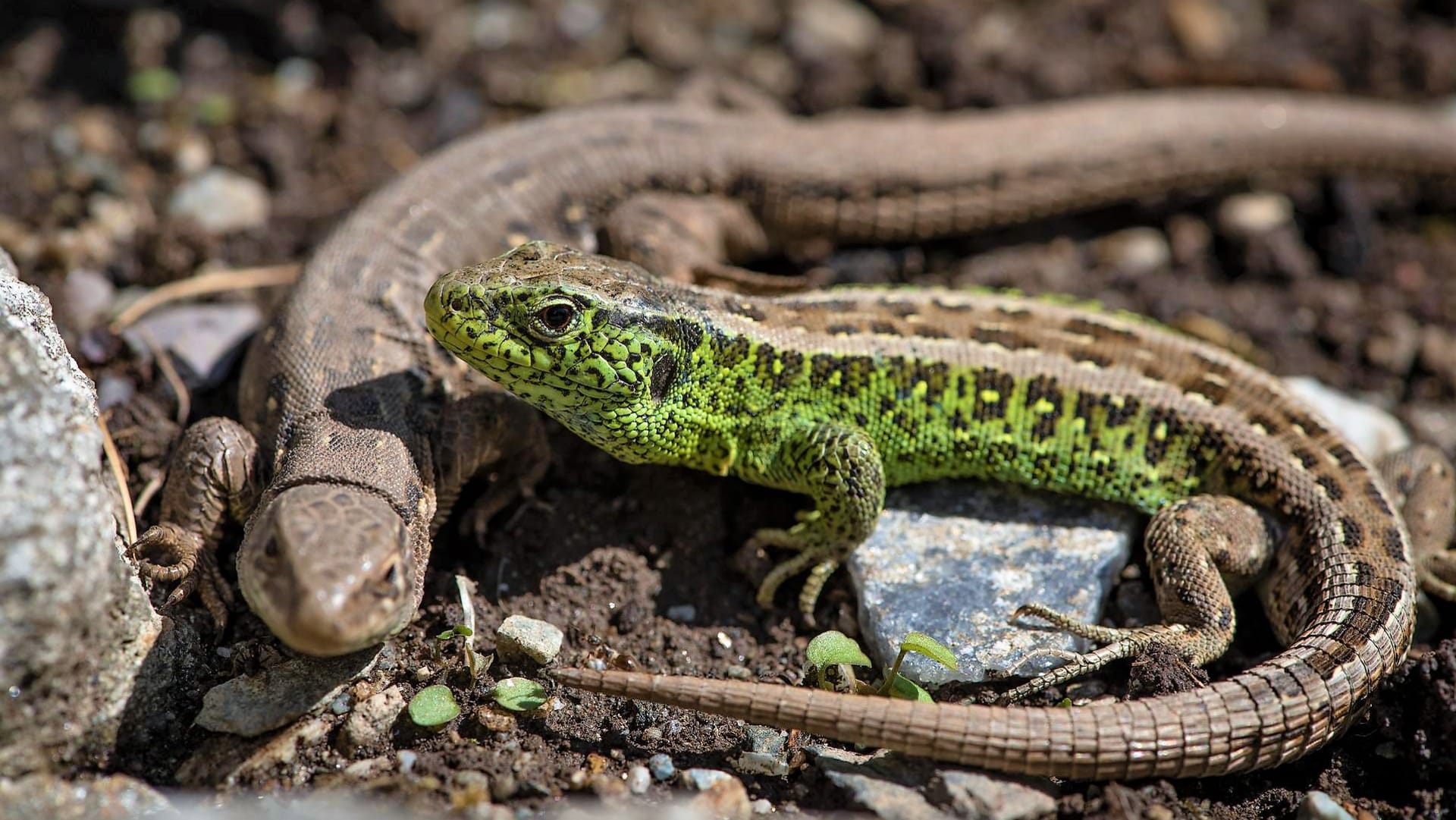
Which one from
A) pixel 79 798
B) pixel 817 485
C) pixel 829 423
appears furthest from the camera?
pixel 829 423

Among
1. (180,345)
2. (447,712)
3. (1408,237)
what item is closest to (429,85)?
(180,345)

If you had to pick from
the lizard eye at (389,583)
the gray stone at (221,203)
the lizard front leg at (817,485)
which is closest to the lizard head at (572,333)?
the lizard front leg at (817,485)

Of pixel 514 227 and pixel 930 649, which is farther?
pixel 514 227

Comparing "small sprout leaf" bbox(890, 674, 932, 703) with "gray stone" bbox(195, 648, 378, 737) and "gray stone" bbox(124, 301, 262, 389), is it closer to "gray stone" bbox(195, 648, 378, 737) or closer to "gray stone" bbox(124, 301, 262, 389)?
"gray stone" bbox(195, 648, 378, 737)

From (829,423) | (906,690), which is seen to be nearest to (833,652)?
(906,690)

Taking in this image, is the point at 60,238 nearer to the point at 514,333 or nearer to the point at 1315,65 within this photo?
the point at 514,333

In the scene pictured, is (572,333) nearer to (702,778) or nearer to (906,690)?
(702,778)

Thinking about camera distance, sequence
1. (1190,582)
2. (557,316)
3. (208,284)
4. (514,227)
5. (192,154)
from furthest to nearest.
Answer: (192,154), (208,284), (514,227), (1190,582), (557,316)
